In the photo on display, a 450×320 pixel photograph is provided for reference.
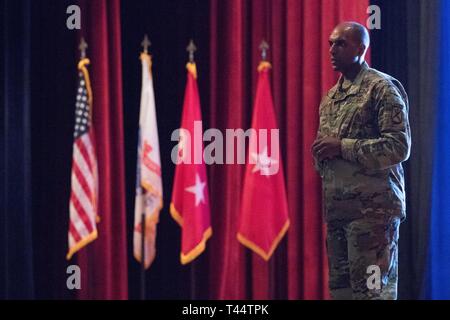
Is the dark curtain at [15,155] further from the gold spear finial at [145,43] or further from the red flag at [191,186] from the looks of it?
the red flag at [191,186]

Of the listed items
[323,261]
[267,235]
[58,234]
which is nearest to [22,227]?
[58,234]

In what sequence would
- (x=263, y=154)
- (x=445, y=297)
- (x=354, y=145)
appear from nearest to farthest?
(x=354, y=145) < (x=445, y=297) < (x=263, y=154)

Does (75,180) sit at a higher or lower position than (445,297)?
higher

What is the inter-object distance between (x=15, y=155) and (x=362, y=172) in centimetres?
277

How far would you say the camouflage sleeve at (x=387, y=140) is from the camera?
2.72 m

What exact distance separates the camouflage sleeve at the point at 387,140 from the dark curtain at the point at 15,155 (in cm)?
272

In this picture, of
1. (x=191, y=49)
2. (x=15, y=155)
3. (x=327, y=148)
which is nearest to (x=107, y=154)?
(x=15, y=155)

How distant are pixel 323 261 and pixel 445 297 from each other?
850mm

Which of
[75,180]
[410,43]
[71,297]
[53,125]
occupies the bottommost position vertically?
[71,297]

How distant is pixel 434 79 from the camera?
466cm

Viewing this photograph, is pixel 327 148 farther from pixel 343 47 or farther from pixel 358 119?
pixel 343 47

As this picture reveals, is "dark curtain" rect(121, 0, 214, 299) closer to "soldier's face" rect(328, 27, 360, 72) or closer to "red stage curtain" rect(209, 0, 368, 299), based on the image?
"red stage curtain" rect(209, 0, 368, 299)

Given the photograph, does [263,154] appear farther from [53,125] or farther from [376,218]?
[376,218]

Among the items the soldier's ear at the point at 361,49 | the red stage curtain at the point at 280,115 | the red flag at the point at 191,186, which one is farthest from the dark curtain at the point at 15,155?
the soldier's ear at the point at 361,49
